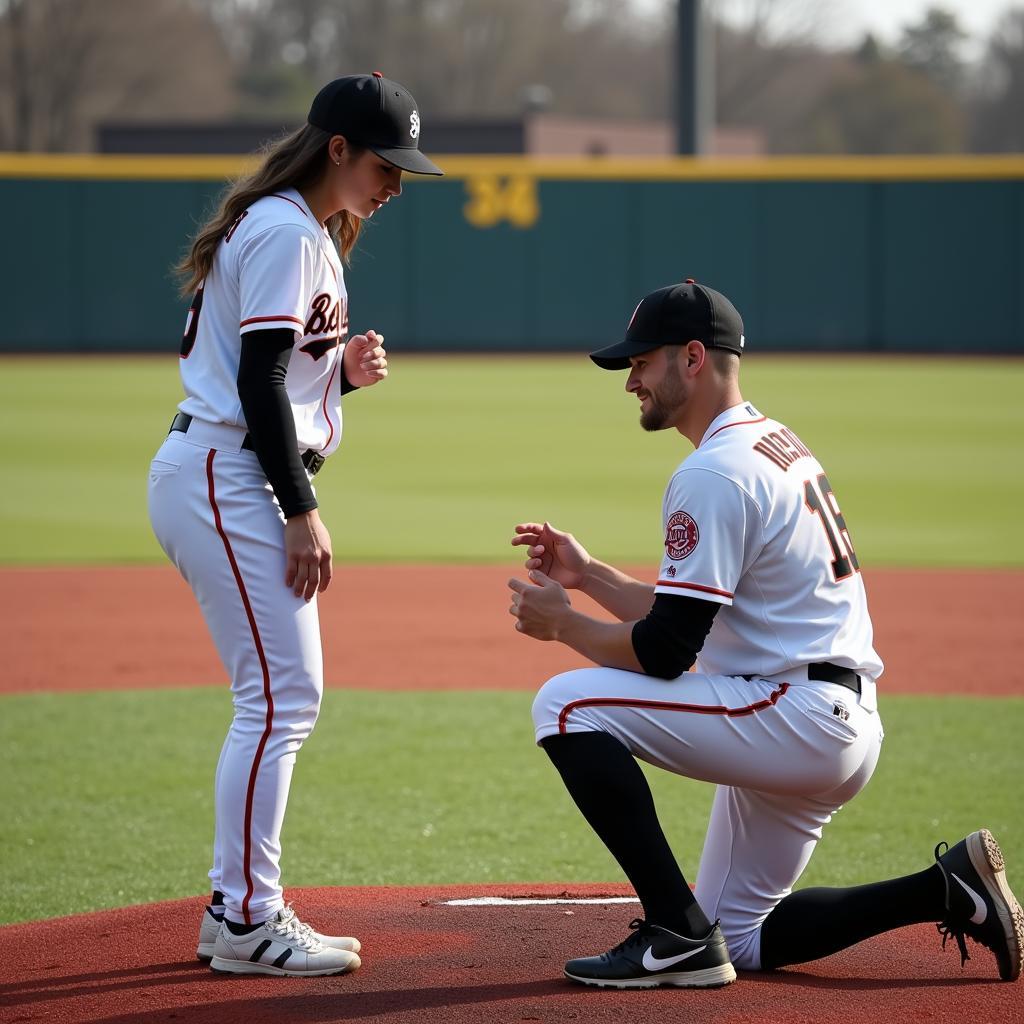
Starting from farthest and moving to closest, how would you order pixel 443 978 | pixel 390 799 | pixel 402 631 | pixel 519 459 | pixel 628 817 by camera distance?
pixel 519 459, pixel 402 631, pixel 390 799, pixel 443 978, pixel 628 817

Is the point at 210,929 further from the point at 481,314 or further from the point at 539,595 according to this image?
the point at 481,314

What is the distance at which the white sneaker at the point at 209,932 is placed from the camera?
3.33 metres

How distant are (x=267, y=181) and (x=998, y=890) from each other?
7.03 ft

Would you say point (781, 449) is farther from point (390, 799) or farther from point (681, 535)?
point (390, 799)

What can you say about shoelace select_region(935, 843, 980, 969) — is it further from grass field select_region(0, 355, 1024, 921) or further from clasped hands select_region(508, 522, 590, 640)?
grass field select_region(0, 355, 1024, 921)

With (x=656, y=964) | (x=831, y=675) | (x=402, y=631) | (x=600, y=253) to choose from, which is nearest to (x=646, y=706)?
(x=831, y=675)

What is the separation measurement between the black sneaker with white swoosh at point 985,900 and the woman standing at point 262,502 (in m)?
1.26

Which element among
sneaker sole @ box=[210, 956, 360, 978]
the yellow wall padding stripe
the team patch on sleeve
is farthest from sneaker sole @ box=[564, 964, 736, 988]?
the yellow wall padding stripe

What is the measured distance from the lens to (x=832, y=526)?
3234 mm

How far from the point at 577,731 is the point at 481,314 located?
88.7 feet

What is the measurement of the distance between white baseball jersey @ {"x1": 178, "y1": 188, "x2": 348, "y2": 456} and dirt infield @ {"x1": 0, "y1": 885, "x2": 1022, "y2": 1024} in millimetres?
1134

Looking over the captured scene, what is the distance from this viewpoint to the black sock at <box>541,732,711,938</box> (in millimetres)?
3074

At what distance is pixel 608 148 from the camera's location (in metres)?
47.4

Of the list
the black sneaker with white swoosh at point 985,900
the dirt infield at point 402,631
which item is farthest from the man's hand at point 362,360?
the dirt infield at point 402,631
